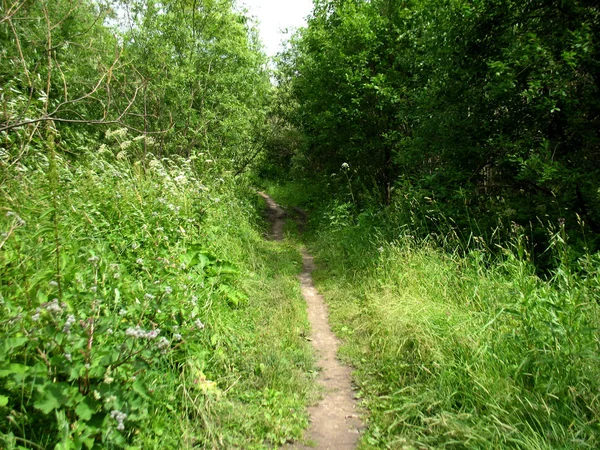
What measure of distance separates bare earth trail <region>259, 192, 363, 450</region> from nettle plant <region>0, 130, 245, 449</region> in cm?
118

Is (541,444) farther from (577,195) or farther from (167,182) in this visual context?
(167,182)

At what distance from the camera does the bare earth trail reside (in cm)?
292

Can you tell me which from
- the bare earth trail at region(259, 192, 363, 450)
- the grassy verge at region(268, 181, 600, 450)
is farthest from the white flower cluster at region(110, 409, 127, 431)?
the grassy verge at region(268, 181, 600, 450)

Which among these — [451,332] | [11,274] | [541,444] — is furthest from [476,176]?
[11,274]

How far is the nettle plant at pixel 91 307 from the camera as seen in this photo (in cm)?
196

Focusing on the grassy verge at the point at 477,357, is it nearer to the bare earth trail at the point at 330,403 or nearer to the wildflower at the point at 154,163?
the bare earth trail at the point at 330,403

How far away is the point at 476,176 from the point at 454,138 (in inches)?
31.6

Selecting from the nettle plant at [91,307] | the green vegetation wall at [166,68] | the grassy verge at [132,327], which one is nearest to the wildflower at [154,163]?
the grassy verge at [132,327]

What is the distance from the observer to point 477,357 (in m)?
3.08

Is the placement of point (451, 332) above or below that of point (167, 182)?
below

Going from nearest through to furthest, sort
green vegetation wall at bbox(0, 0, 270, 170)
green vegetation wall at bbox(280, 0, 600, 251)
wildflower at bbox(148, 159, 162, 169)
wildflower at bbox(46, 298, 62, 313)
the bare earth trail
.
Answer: wildflower at bbox(46, 298, 62, 313) → the bare earth trail → green vegetation wall at bbox(280, 0, 600, 251) → wildflower at bbox(148, 159, 162, 169) → green vegetation wall at bbox(0, 0, 270, 170)

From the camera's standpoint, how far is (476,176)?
6.40 metres

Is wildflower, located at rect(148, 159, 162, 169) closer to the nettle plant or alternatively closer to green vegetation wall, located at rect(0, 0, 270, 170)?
the nettle plant

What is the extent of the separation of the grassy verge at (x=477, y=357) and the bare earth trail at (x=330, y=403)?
0.14 metres
